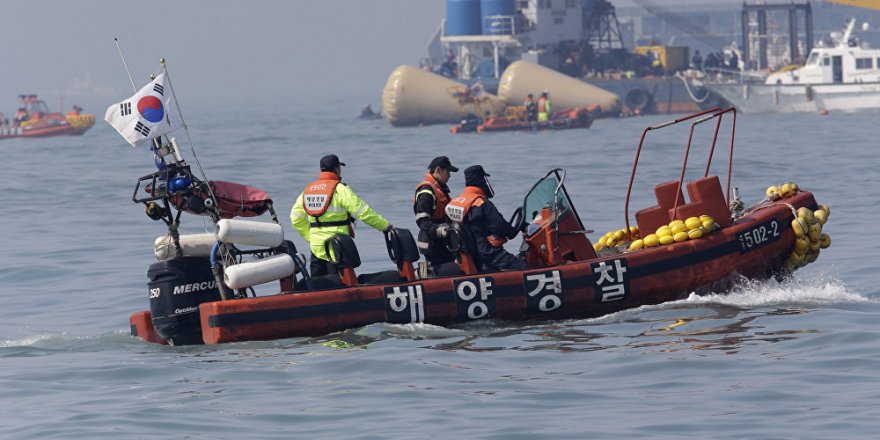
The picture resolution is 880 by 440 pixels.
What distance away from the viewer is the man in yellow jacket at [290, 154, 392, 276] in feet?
38.5

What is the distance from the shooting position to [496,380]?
33.5 feet

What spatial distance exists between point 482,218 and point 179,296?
263 centimetres

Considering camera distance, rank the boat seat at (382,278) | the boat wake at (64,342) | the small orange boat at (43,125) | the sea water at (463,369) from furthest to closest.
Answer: the small orange boat at (43,125)
the boat seat at (382,278)
the boat wake at (64,342)
the sea water at (463,369)

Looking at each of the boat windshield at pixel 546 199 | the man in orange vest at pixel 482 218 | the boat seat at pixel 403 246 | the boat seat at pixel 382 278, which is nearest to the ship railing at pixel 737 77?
the boat windshield at pixel 546 199

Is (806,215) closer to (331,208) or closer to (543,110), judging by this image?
(331,208)

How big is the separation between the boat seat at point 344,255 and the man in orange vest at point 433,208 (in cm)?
70

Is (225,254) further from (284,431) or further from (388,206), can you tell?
(388,206)

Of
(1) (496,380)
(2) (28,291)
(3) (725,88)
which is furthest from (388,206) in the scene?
(3) (725,88)

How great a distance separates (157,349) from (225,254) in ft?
3.49

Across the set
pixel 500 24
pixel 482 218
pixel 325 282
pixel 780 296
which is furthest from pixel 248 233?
pixel 500 24

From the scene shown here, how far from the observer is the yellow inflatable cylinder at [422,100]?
194 feet

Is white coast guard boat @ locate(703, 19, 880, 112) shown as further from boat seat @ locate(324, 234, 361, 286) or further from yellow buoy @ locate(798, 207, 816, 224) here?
boat seat @ locate(324, 234, 361, 286)

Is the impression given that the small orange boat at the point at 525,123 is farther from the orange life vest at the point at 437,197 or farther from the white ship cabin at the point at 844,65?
the orange life vest at the point at 437,197

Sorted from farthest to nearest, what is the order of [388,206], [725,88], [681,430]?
[725,88] < [388,206] < [681,430]
